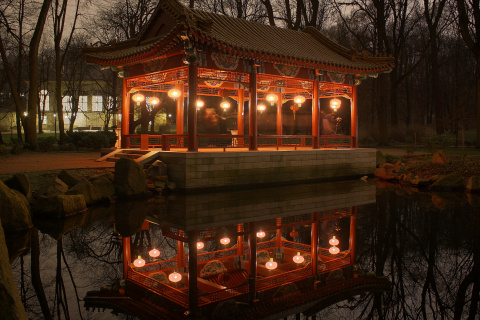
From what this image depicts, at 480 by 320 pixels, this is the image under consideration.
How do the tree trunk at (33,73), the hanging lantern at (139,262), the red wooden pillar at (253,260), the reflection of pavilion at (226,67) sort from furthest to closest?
the tree trunk at (33,73), the reflection of pavilion at (226,67), the hanging lantern at (139,262), the red wooden pillar at (253,260)

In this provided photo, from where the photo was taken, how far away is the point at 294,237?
7.82m

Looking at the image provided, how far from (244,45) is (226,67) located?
870 mm

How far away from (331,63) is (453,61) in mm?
34568

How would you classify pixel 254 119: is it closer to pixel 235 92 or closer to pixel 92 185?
pixel 235 92

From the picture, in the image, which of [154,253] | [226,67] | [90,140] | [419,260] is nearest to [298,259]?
[419,260]

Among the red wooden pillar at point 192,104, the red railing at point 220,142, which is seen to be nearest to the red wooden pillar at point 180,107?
the red railing at point 220,142

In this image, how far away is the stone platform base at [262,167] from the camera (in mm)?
12844

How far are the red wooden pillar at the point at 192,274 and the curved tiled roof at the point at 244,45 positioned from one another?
6705 mm

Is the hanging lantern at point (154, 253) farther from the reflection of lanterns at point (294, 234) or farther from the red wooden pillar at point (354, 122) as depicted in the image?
the red wooden pillar at point (354, 122)

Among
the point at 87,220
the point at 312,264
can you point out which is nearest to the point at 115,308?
the point at 312,264

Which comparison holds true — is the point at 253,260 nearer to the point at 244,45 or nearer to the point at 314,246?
the point at 314,246

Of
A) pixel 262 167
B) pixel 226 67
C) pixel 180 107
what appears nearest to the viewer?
pixel 226 67

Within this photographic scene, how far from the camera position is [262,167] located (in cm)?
1446

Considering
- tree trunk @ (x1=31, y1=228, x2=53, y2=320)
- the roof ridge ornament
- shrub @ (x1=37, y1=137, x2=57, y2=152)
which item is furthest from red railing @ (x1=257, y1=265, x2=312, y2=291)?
shrub @ (x1=37, y1=137, x2=57, y2=152)
